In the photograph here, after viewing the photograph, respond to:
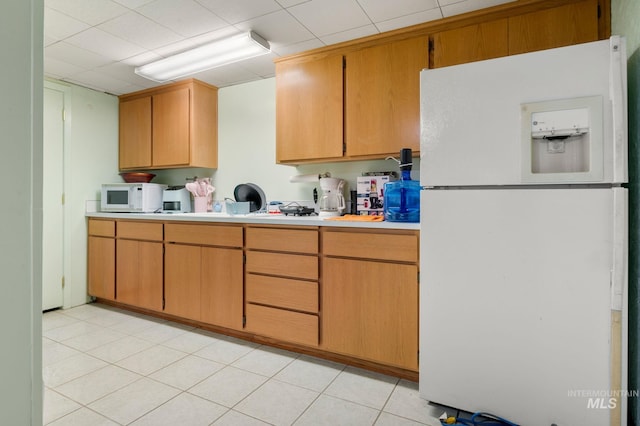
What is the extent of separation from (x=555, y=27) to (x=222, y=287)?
280 centimetres

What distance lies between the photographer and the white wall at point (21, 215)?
0.41 metres

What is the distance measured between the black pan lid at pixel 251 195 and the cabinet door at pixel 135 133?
3.98 feet

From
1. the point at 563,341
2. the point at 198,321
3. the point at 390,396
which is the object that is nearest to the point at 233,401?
the point at 390,396

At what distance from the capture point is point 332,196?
2686mm

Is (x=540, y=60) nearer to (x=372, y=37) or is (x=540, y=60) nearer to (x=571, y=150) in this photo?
(x=571, y=150)

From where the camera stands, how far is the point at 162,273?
2.95m

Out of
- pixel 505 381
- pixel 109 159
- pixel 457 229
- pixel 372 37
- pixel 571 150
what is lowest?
pixel 505 381

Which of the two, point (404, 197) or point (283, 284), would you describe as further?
point (283, 284)

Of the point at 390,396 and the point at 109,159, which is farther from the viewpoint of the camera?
the point at 109,159

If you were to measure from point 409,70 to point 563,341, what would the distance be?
1809mm

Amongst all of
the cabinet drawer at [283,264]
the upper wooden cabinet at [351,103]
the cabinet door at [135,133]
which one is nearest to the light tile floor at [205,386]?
the cabinet drawer at [283,264]

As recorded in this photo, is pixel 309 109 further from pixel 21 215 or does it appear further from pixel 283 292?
pixel 21 215

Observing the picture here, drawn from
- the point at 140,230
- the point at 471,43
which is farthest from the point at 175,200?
the point at 471,43

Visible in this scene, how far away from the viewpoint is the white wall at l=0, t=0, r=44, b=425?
1.35 ft
